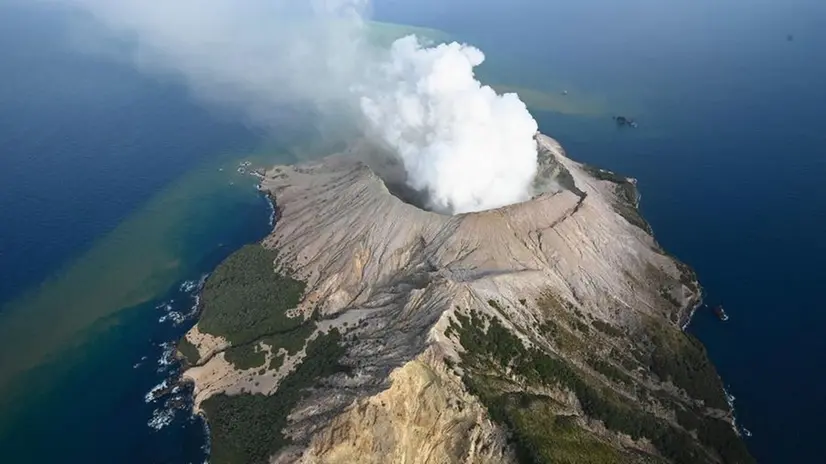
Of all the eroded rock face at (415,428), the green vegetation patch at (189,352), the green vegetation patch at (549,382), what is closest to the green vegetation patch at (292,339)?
the green vegetation patch at (189,352)

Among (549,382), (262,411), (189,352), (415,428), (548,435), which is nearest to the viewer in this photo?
(548,435)

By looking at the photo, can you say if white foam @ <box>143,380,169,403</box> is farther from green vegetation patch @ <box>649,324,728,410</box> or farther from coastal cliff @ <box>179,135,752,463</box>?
green vegetation patch @ <box>649,324,728,410</box>

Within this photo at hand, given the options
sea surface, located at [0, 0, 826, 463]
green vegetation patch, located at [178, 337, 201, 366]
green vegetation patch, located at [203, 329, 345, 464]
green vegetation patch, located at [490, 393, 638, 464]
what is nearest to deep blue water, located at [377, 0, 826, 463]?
sea surface, located at [0, 0, 826, 463]

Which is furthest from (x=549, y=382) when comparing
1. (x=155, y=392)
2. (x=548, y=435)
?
(x=155, y=392)

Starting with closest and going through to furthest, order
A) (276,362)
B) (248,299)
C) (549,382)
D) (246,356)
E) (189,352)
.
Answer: (549,382) → (276,362) → (246,356) → (189,352) → (248,299)

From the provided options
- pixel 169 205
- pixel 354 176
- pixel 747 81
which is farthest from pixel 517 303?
pixel 747 81

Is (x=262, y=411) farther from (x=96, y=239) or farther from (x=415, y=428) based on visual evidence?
(x=96, y=239)
